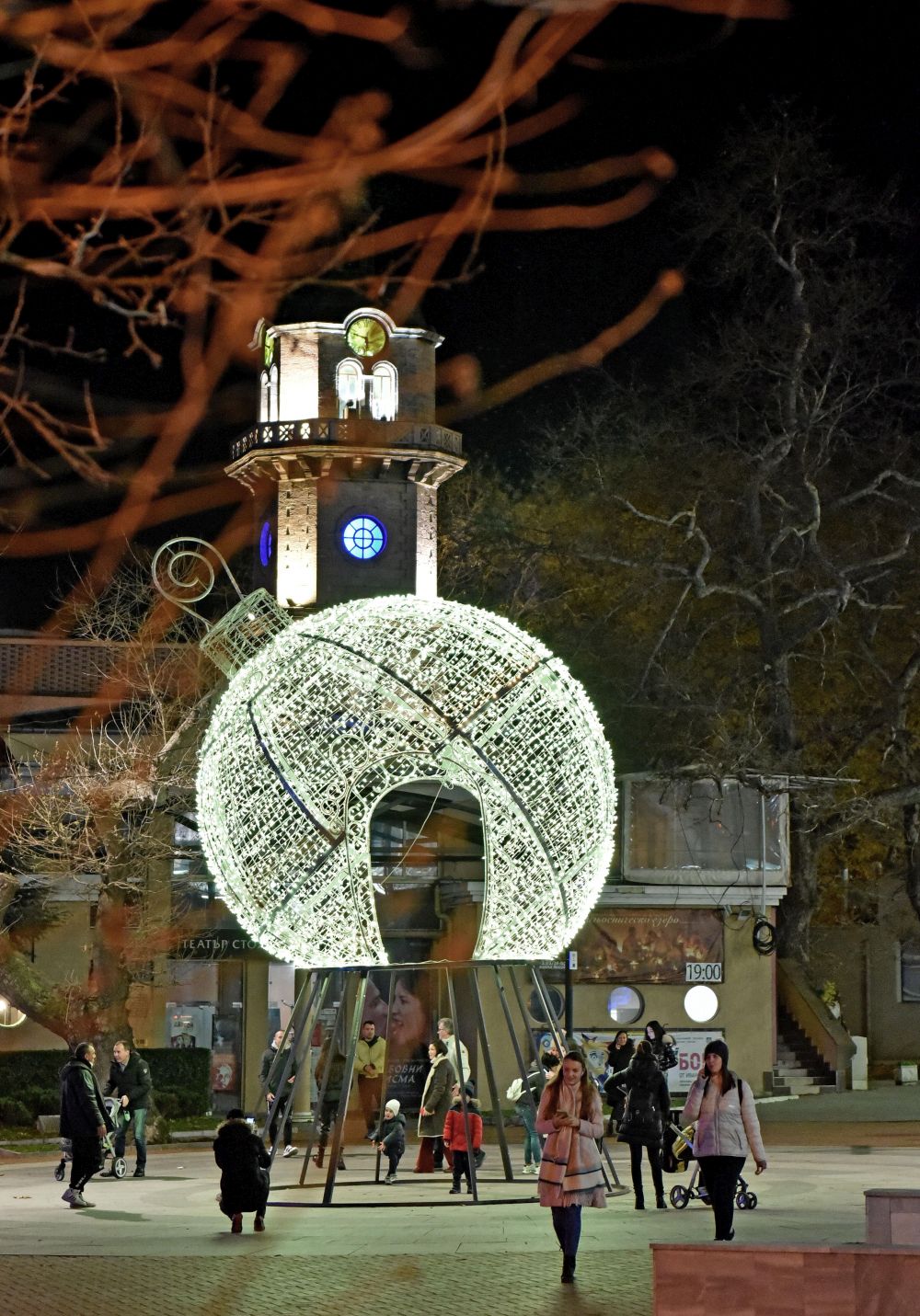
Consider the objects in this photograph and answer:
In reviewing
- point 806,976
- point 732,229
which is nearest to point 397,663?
point 732,229

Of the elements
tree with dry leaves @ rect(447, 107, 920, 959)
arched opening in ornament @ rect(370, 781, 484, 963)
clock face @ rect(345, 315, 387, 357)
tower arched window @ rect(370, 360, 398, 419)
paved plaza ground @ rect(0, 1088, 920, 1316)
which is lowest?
paved plaza ground @ rect(0, 1088, 920, 1316)

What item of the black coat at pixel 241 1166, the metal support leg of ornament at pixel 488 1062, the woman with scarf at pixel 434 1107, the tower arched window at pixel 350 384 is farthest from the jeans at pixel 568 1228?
the tower arched window at pixel 350 384

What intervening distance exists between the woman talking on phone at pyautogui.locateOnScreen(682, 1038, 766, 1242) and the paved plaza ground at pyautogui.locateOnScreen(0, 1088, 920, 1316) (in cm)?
63

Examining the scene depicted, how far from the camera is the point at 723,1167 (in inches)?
537

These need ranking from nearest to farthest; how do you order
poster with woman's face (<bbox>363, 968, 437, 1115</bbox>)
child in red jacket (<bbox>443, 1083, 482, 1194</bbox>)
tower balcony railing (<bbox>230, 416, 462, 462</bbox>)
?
child in red jacket (<bbox>443, 1083, 482, 1194</bbox>), poster with woman's face (<bbox>363, 968, 437, 1115</bbox>), tower balcony railing (<bbox>230, 416, 462, 462</bbox>)

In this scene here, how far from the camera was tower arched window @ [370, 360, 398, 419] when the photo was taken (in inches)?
2016

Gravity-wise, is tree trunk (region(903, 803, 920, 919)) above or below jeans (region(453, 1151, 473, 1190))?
above

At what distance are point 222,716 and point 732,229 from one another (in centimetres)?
2056

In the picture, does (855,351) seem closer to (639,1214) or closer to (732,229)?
(732,229)

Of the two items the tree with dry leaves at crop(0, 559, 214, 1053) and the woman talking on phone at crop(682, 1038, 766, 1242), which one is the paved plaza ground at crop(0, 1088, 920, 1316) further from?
the tree with dry leaves at crop(0, 559, 214, 1053)

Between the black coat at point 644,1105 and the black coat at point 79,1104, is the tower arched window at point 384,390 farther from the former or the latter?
the black coat at point 644,1105

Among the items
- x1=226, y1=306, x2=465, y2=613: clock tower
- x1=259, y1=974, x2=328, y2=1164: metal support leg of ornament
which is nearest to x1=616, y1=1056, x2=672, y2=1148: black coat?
x1=259, y1=974, x2=328, y2=1164: metal support leg of ornament

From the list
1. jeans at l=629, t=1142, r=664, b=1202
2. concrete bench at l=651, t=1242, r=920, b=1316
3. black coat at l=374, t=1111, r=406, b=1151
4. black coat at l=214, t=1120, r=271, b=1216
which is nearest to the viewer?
concrete bench at l=651, t=1242, r=920, b=1316

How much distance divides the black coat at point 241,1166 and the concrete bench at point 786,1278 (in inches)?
226
